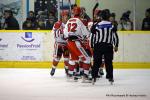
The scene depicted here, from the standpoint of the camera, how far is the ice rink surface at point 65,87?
891 cm

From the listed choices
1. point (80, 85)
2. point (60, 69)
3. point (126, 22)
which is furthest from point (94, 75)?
point (126, 22)

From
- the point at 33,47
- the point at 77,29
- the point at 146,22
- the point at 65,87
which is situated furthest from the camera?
the point at 146,22

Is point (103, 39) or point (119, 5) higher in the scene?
point (119, 5)

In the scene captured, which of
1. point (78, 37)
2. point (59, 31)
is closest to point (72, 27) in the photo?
point (78, 37)

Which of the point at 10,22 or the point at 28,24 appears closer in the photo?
the point at 28,24

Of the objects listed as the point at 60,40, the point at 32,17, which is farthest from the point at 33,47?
the point at 60,40

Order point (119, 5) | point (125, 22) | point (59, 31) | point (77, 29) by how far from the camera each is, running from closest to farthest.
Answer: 1. point (77, 29)
2. point (59, 31)
3. point (125, 22)
4. point (119, 5)

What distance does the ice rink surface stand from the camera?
8914mm

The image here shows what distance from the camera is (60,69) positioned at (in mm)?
14289

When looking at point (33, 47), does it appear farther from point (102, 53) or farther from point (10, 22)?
point (102, 53)

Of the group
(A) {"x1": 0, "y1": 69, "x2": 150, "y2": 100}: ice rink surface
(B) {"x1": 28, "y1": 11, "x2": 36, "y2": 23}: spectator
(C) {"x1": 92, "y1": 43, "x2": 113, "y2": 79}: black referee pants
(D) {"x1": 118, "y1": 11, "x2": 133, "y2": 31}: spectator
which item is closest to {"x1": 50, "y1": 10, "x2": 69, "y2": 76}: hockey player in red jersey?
(A) {"x1": 0, "y1": 69, "x2": 150, "y2": 100}: ice rink surface

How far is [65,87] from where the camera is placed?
34.0ft

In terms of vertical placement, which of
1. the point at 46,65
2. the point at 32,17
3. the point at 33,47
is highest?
the point at 32,17

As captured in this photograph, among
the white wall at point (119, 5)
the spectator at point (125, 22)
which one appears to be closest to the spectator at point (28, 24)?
the white wall at point (119, 5)
